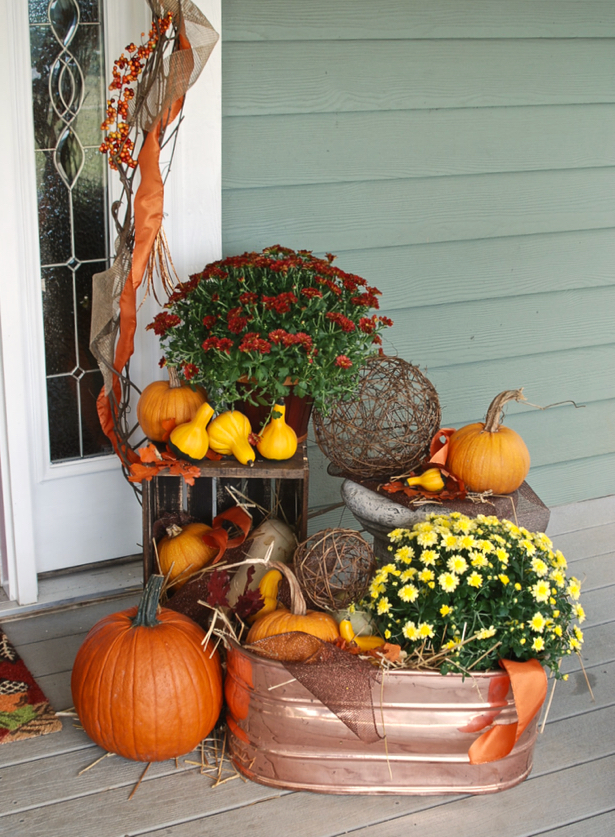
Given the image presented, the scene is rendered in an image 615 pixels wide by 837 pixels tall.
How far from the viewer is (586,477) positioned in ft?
10.4

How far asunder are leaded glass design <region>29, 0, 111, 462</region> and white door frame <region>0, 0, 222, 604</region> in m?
0.04

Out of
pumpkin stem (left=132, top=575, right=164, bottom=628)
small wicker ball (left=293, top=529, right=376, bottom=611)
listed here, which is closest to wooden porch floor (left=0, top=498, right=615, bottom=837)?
pumpkin stem (left=132, top=575, right=164, bottom=628)

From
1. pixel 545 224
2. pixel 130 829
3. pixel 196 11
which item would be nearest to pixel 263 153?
pixel 196 11

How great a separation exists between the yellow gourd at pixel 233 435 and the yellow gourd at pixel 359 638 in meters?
0.43

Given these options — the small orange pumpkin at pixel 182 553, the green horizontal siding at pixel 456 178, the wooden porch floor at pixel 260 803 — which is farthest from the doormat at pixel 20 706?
the green horizontal siding at pixel 456 178

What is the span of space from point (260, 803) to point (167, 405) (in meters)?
0.90

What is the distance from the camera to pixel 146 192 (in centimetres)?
184

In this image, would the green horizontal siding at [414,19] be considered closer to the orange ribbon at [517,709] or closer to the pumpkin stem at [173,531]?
the pumpkin stem at [173,531]

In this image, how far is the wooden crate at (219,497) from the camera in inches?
81.8

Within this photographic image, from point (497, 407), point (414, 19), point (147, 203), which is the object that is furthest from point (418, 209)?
point (147, 203)

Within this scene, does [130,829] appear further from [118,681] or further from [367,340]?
[367,340]

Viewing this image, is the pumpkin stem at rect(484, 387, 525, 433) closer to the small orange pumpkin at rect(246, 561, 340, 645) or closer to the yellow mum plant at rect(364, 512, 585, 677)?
the yellow mum plant at rect(364, 512, 585, 677)

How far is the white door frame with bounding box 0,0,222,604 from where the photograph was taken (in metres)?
2.03

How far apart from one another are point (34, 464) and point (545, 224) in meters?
1.79
